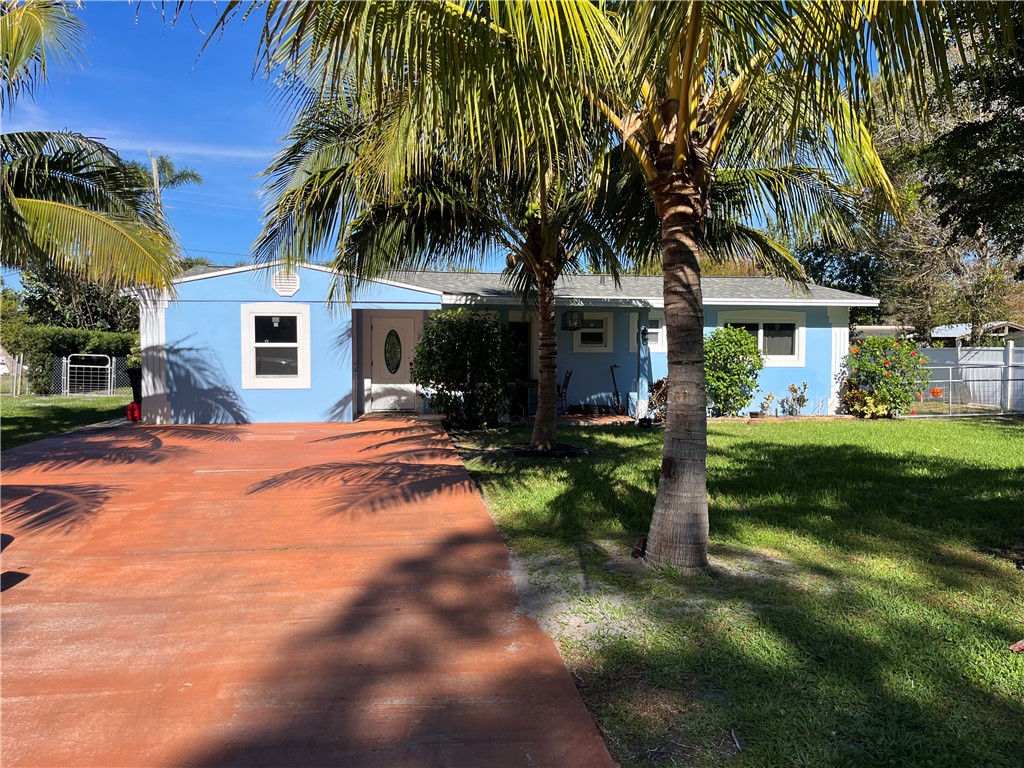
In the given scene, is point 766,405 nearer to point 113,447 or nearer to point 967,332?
point 113,447

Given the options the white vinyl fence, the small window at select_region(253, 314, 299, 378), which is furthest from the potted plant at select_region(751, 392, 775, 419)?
the small window at select_region(253, 314, 299, 378)

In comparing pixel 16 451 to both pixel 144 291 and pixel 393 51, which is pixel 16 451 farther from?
pixel 393 51

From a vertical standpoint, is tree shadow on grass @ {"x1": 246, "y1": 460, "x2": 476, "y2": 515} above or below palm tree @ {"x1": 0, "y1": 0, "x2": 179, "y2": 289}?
below

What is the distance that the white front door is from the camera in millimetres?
15719

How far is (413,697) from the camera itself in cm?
322

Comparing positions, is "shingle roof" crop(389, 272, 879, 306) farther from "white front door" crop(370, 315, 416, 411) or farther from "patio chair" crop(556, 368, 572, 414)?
"patio chair" crop(556, 368, 572, 414)

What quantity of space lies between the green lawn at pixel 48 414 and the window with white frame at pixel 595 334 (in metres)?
10.4

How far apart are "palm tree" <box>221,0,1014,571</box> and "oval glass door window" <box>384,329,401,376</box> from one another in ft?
33.4

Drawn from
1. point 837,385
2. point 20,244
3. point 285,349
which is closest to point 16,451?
point 20,244

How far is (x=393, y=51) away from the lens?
3.79 metres

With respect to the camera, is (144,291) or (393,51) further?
(144,291)

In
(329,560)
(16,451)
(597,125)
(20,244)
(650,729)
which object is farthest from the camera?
(16,451)

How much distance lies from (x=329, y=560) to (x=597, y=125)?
162 inches

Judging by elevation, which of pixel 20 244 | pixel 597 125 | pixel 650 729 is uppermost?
pixel 597 125
